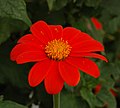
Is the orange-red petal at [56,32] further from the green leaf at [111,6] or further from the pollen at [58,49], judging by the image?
the green leaf at [111,6]

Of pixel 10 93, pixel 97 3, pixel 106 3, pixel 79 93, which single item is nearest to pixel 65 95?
pixel 79 93

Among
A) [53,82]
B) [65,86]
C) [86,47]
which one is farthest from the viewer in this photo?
[65,86]

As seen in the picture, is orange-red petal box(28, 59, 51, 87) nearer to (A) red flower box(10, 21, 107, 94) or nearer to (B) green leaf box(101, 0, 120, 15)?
(A) red flower box(10, 21, 107, 94)

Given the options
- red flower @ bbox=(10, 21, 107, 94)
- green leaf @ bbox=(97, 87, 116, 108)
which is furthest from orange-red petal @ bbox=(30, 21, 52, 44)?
green leaf @ bbox=(97, 87, 116, 108)

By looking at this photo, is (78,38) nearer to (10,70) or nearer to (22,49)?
(22,49)

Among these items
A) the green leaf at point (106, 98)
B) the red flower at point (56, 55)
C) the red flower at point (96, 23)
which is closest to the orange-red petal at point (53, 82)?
the red flower at point (56, 55)

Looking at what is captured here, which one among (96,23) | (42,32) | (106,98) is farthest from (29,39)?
(96,23)

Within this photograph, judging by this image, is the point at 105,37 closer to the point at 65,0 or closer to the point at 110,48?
the point at 110,48
